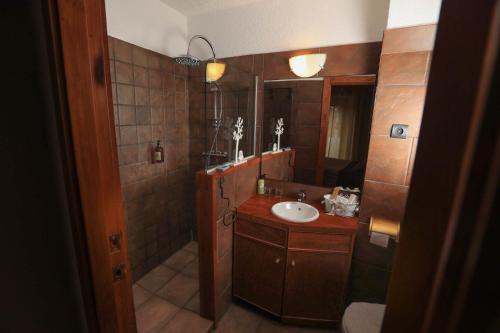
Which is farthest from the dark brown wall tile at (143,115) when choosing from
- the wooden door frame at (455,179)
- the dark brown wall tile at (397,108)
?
the wooden door frame at (455,179)

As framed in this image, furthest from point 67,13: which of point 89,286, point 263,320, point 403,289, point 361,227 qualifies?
point 263,320

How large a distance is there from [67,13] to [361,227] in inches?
75.0

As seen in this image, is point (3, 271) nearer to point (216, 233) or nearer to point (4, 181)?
point (4, 181)

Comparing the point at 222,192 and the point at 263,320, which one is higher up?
the point at 222,192

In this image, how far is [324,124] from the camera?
74.3 inches

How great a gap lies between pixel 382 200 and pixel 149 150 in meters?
2.03

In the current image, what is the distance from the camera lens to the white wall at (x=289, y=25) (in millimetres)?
1634

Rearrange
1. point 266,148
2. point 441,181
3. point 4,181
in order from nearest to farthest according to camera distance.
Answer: point 441,181, point 4,181, point 266,148

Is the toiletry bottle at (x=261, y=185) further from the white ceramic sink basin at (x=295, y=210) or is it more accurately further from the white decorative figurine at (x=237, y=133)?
the white decorative figurine at (x=237, y=133)

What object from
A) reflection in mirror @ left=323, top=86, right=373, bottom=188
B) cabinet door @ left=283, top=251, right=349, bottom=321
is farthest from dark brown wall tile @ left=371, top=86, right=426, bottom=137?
cabinet door @ left=283, top=251, right=349, bottom=321

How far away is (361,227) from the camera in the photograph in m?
1.65

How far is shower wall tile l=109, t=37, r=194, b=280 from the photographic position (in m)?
1.83

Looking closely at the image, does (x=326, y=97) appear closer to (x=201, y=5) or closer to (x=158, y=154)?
(x=201, y=5)

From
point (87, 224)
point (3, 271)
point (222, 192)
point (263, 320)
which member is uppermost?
point (87, 224)
